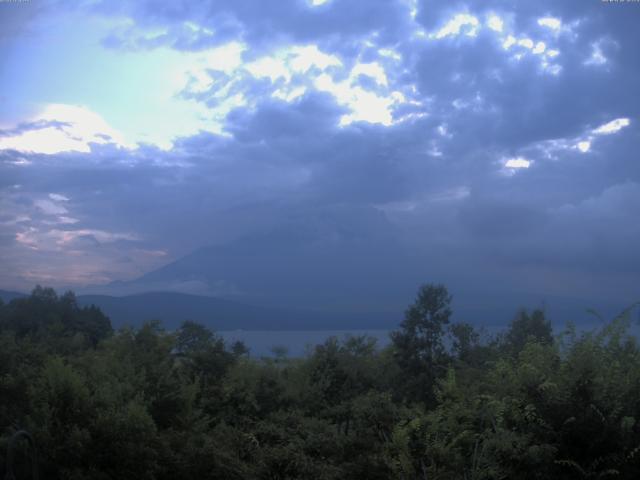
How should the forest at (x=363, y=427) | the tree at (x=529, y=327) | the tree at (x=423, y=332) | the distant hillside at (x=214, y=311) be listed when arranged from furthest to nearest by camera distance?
the distant hillside at (x=214, y=311), the tree at (x=529, y=327), the tree at (x=423, y=332), the forest at (x=363, y=427)

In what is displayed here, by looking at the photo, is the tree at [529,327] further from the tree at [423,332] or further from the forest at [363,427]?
A: the forest at [363,427]

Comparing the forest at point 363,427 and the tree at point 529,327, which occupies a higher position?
the tree at point 529,327

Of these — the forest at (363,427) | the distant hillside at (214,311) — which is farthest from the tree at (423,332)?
the distant hillside at (214,311)

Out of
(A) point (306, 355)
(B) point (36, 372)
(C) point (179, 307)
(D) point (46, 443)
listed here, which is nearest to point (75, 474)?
(D) point (46, 443)

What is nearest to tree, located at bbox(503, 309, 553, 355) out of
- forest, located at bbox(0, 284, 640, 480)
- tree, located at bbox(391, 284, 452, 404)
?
tree, located at bbox(391, 284, 452, 404)

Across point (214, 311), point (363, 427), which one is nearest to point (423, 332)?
point (363, 427)

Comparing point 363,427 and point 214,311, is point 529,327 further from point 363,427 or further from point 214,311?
point 214,311

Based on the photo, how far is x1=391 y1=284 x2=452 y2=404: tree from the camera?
1597 cm

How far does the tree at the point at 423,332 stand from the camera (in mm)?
15969

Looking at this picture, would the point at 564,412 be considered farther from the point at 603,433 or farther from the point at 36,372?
the point at 36,372

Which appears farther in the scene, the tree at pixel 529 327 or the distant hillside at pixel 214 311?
the distant hillside at pixel 214 311

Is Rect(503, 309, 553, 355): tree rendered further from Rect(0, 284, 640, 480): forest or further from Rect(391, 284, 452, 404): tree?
Rect(0, 284, 640, 480): forest

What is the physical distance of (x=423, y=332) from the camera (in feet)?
53.4

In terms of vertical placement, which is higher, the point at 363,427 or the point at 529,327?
the point at 529,327
